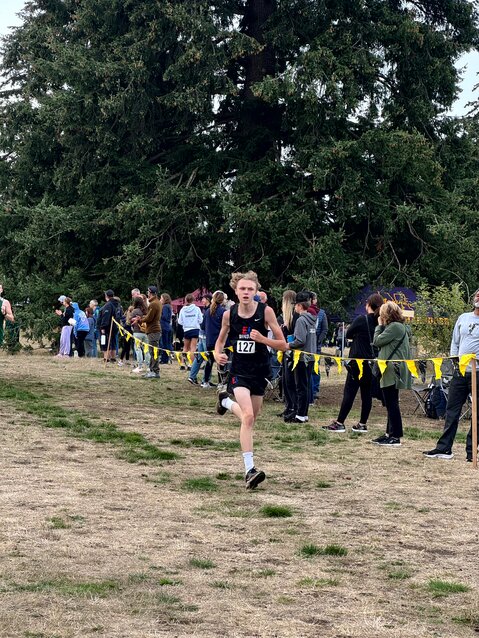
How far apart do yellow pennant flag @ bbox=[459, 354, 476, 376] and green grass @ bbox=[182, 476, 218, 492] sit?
137 inches

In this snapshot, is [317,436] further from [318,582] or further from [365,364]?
[318,582]

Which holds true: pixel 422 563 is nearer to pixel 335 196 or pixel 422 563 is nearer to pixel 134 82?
pixel 335 196

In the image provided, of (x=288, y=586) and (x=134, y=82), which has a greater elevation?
(x=134, y=82)

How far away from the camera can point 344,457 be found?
12.2 meters

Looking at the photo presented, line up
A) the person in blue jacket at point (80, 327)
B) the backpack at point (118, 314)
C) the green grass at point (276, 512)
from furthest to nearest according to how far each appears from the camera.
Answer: the person in blue jacket at point (80, 327)
the backpack at point (118, 314)
the green grass at point (276, 512)

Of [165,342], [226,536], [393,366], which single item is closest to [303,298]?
[393,366]

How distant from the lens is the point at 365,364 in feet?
47.8

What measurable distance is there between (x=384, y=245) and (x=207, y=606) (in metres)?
21.1

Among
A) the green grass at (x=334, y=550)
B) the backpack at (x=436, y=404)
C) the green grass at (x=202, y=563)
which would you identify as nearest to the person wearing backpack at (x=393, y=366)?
the backpack at (x=436, y=404)

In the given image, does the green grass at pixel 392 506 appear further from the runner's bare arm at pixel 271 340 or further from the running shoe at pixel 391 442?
the running shoe at pixel 391 442

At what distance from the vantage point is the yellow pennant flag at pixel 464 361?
39.0ft

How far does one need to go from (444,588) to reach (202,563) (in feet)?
4.90

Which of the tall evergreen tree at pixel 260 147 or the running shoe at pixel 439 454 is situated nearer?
the running shoe at pixel 439 454

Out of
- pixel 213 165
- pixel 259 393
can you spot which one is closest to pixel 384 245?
pixel 213 165
